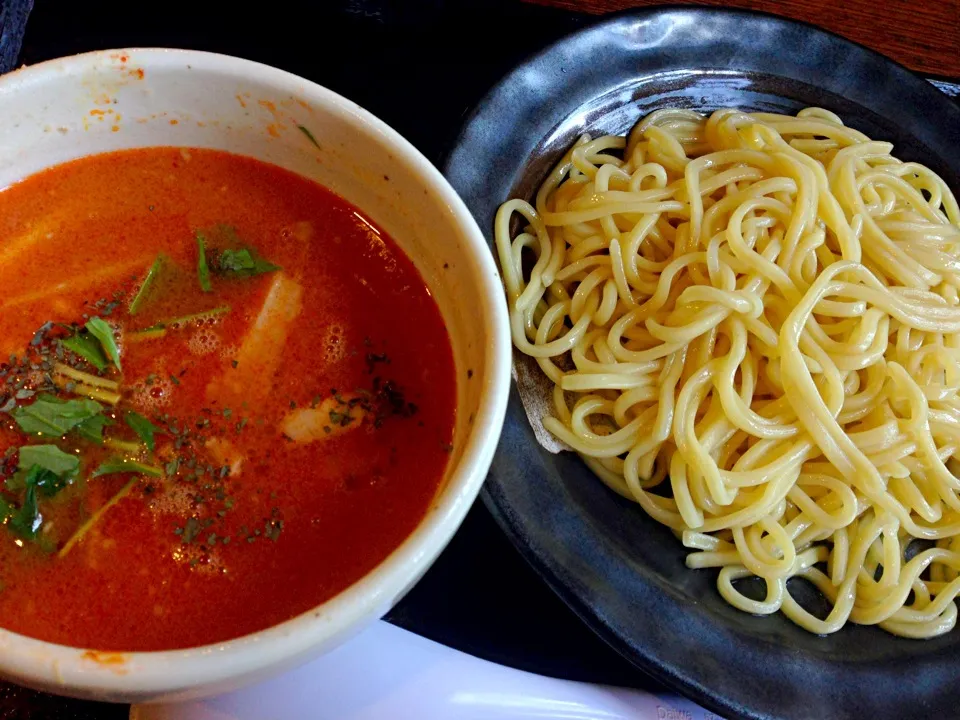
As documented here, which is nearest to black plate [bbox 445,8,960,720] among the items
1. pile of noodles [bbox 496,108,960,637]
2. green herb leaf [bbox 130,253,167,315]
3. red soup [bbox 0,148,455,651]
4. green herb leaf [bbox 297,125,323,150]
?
pile of noodles [bbox 496,108,960,637]

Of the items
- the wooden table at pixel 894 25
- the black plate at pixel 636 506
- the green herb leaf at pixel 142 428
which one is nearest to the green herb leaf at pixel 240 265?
the green herb leaf at pixel 142 428

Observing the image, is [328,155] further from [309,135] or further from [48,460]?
[48,460]

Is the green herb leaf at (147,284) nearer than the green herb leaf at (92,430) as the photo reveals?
No

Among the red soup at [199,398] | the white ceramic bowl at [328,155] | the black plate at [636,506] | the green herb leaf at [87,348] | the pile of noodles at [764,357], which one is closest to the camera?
A: the white ceramic bowl at [328,155]

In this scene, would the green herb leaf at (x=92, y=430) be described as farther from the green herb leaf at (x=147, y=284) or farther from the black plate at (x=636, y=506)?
the black plate at (x=636, y=506)

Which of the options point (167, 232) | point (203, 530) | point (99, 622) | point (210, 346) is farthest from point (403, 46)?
point (99, 622)

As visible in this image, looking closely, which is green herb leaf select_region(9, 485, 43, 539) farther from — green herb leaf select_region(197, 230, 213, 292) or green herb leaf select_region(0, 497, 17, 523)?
green herb leaf select_region(197, 230, 213, 292)

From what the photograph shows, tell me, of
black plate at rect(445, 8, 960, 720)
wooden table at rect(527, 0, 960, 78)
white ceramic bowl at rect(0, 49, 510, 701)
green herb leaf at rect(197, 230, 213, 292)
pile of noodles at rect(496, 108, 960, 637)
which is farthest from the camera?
wooden table at rect(527, 0, 960, 78)

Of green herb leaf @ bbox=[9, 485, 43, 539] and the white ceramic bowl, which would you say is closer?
the white ceramic bowl
